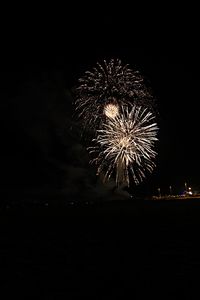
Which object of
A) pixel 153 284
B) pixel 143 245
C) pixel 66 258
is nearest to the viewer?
pixel 153 284

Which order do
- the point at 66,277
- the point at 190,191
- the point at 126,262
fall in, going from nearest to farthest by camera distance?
the point at 66,277, the point at 126,262, the point at 190,191

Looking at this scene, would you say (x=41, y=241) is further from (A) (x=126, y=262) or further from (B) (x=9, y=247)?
A: (A) (x=126, y=262)

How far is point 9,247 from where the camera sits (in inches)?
1299

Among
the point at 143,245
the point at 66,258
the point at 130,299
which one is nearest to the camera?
the point at 130,299

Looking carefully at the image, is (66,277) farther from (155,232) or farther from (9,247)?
(155,232)

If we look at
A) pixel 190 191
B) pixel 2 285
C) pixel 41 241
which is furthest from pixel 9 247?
pixel 190 191

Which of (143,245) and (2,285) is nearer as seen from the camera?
(2,285)

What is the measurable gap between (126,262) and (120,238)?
40.3 feet

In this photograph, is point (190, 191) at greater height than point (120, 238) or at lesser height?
greater

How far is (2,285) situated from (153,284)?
6.23 m

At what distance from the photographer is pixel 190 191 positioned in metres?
176

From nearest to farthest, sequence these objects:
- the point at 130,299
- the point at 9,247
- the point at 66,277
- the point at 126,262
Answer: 1. the point at 130,299
2. the point at 66,277
3. the point at 126,262
4. the point at 9,247

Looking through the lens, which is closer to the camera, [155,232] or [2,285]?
[2,285]

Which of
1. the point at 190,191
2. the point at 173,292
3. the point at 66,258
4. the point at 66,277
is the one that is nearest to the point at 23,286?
the point at 66,277
